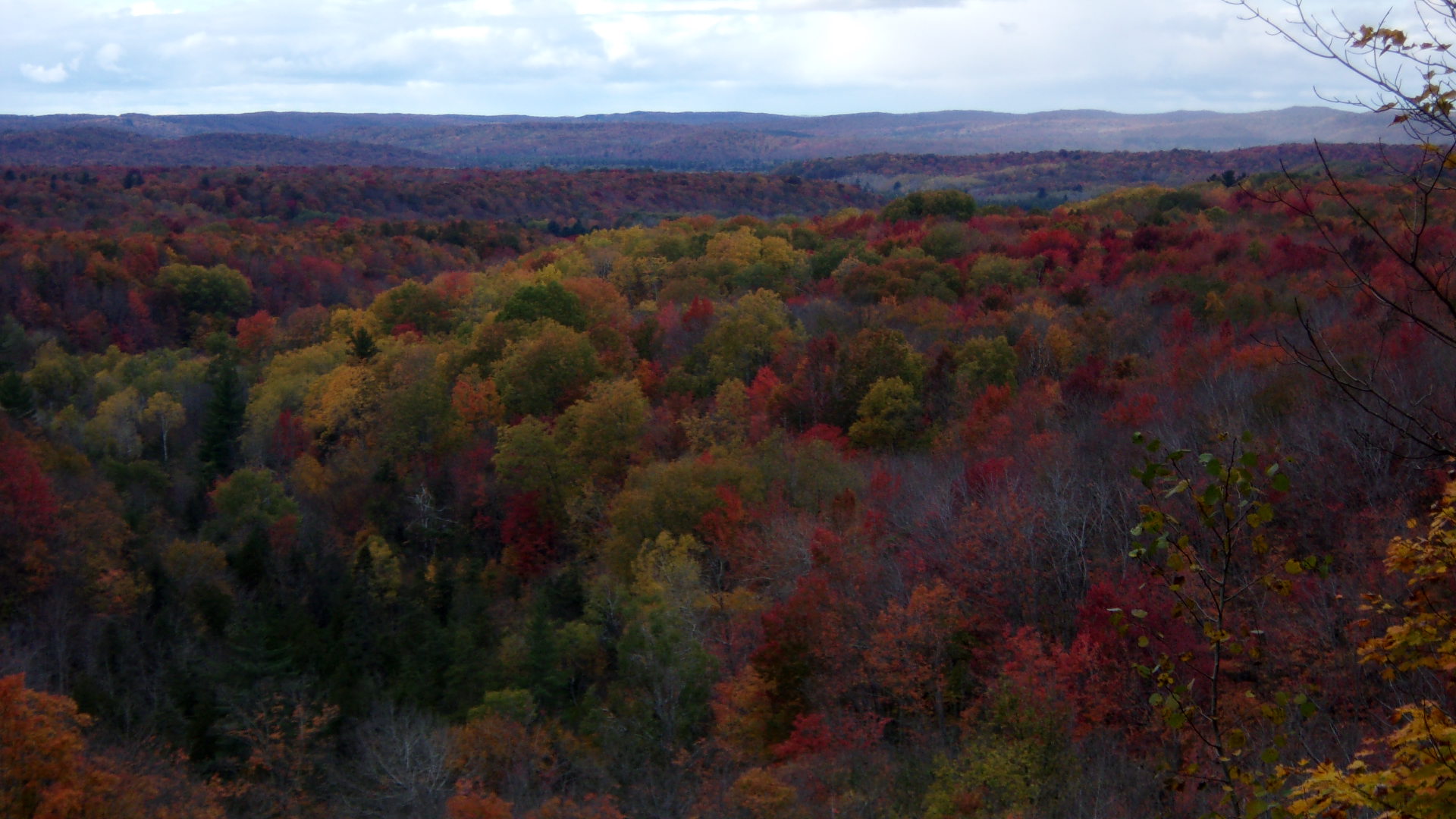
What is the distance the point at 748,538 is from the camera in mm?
29109

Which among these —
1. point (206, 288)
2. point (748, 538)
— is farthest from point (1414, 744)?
point (206, 288)

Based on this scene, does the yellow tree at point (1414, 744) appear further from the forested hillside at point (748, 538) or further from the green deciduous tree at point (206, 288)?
the green deciduous tree at point (206, 288)

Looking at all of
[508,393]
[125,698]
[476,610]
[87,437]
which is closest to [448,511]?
[508,393]

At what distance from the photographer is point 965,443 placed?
108ft

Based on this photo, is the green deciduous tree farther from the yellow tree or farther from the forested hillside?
the yellow tree

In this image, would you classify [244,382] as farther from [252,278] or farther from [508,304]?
[252,278]

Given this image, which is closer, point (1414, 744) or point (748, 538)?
point (1414, 744)

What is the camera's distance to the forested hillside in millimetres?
15125

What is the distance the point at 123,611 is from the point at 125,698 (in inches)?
223

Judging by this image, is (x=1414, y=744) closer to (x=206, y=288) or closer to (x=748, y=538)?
(x=748, y=538)

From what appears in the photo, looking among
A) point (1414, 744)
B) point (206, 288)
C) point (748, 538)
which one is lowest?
point (748, 538)

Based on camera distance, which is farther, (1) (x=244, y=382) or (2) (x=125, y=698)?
(1) (x=244, y=382)

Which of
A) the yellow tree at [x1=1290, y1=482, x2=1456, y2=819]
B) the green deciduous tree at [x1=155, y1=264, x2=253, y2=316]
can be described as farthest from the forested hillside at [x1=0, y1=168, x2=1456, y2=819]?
the green deciduous tree at [x1=155, y1=264, x2=253, y2=316]

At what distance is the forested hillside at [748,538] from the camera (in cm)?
1512
